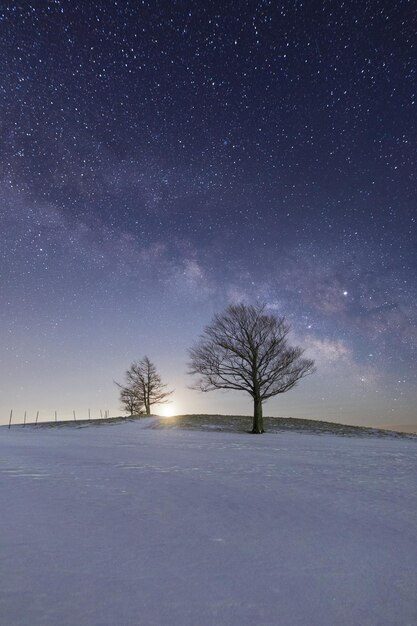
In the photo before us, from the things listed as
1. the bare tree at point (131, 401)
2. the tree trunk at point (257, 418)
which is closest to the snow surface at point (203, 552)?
the tree trunk at point (257, 418)

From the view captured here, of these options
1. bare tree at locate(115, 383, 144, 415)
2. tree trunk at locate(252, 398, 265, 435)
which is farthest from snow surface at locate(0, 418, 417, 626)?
bare tree at locate(115, 383, 144, 415)

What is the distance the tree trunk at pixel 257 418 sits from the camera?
25.8m

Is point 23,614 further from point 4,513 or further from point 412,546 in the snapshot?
point 412,546

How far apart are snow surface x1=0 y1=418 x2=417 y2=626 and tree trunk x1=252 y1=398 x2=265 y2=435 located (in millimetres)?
18925

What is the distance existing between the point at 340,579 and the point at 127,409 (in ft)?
160

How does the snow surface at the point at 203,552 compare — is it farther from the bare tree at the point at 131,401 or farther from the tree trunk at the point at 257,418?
the bare tree at the point at 131,401

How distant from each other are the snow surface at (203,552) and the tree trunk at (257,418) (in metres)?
18.9

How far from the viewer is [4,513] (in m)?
4.75

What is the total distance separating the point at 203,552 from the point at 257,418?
918 inches

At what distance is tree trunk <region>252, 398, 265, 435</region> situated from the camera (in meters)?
25.8

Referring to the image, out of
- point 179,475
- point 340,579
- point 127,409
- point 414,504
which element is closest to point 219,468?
point 179,475

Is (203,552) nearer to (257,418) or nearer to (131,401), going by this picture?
(257,418)

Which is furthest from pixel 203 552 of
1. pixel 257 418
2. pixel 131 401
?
pixel 131 401

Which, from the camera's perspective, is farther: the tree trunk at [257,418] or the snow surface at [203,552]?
the tree trunk at [257,418]
